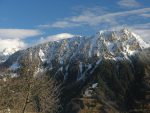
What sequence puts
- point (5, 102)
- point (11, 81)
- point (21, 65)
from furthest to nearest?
point (5, 102) → point (11, 81) → point (21, 65)

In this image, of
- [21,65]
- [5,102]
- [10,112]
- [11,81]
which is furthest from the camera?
[10,112]

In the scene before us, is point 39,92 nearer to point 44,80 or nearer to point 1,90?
point 44,80

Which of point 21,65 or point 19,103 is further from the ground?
point 21,65

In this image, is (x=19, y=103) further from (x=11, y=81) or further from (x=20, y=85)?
(x=20, y=85)

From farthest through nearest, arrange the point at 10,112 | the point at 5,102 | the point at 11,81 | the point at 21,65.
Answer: the point at 10,112 → the point at 5,102 → the point at 11,81 → the point at 21,65

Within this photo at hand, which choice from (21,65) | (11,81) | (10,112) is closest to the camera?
(21,65)

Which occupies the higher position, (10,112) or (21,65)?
(21,65)

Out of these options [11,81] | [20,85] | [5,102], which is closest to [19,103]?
[5,102]

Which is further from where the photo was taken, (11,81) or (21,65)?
(11,81)

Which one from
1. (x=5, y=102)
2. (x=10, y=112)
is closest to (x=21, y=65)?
(x=5, y=102)
